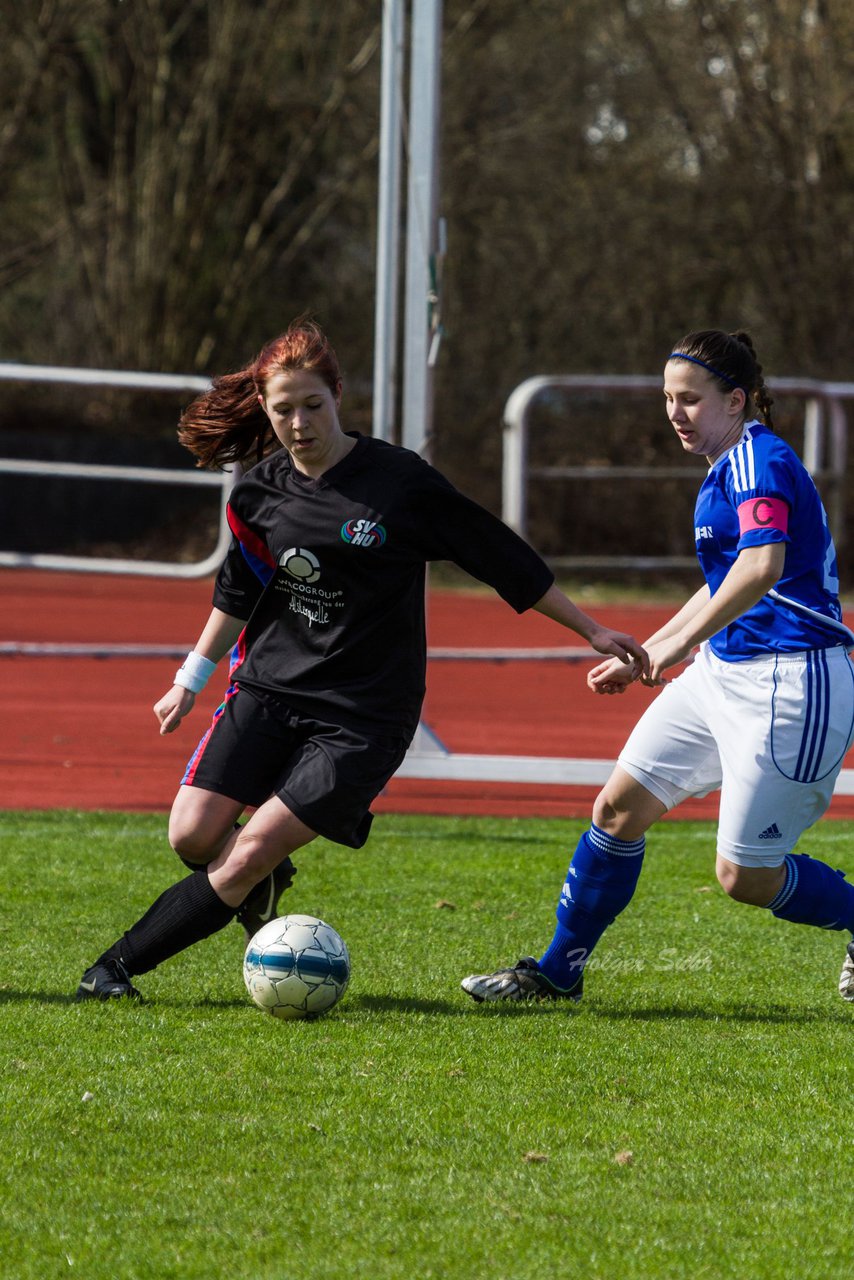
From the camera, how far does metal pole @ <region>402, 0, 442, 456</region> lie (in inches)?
287

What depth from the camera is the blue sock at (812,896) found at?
457 cm

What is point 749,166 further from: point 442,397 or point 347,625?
point 347,625

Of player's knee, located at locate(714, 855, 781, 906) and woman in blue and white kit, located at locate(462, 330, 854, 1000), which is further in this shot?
player's knee, located at locate(714, 855, 781, 906)

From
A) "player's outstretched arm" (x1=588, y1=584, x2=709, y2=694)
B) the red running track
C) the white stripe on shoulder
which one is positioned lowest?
the red running track

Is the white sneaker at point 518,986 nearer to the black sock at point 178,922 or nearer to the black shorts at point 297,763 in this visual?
the black shorts at point 297,763

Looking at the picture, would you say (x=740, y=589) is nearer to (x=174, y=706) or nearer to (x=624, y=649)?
(x=624, y=649)

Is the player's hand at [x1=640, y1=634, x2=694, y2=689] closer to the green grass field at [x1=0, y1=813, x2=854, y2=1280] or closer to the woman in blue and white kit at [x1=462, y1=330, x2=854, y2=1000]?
the woman in blue and white kit at [x1=462, y1=330, x2=854, y2=1000]

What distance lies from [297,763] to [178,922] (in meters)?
0.53

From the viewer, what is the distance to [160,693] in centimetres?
1155

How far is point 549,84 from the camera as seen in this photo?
22.3m

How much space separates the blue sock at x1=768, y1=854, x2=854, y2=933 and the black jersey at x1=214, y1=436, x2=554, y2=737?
1.02 meters

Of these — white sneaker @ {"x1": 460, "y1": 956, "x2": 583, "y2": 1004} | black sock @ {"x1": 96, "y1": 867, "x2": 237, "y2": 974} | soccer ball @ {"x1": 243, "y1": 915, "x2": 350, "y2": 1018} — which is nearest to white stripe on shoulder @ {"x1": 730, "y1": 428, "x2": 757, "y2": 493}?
white sneaker @ {"x1": 460, "y1": 956, "x2": 583, "y2": 1004}

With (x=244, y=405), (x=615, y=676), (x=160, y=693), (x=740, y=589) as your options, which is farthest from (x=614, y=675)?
(x=160, y=693)

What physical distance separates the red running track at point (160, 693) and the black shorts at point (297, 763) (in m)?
3.41
